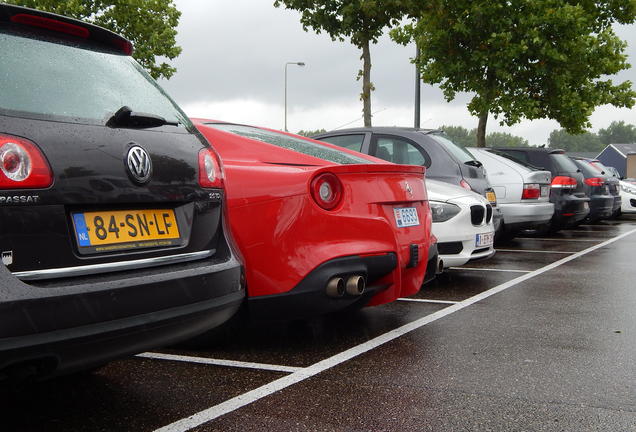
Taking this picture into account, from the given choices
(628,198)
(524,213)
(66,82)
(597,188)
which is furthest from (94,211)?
(628,198)

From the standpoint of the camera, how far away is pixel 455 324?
5340 millimetres

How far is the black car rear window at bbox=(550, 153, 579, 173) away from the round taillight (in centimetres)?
1155

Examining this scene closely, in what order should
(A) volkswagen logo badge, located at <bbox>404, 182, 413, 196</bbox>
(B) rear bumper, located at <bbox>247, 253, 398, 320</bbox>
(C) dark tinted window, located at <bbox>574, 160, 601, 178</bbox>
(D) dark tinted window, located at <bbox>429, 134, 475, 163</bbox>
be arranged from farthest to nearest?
(C) dark tinted window, located at <bbox>574, 160, 601, 178</bbox>
(D) dark tinted window, located at <bbox>429, 134, 475, 163</bbox>
(A) volkswagen logo badge, located at <bbox>404, 182, 413, 196</bbox>
(B) rear bumper, located at <bbox>247, 253, 398, 320</bbox>

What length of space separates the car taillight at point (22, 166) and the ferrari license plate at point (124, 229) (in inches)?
7.8

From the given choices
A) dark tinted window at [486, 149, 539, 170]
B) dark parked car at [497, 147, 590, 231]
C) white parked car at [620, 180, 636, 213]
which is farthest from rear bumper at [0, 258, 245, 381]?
white parked car at [620, 180, 636, 213]

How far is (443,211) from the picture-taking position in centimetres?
683

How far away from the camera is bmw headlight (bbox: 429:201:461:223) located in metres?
6.80

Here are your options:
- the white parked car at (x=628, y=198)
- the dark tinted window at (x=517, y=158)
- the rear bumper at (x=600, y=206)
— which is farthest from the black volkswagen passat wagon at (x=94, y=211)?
the white parked car at (x=628, y=198)

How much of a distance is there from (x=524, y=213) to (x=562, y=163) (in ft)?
9.33

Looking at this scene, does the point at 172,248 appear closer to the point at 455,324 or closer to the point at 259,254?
the point at 259,254

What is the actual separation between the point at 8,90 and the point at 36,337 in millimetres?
902

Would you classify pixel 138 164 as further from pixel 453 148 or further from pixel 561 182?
pixel 561 182

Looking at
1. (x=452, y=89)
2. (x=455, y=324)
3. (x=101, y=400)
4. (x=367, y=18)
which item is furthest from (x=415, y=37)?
(x=101, y=400)

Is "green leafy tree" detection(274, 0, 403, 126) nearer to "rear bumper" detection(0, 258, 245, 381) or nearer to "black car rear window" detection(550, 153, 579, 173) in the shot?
"black car rear window" detection(550, 153, 579, 173)
